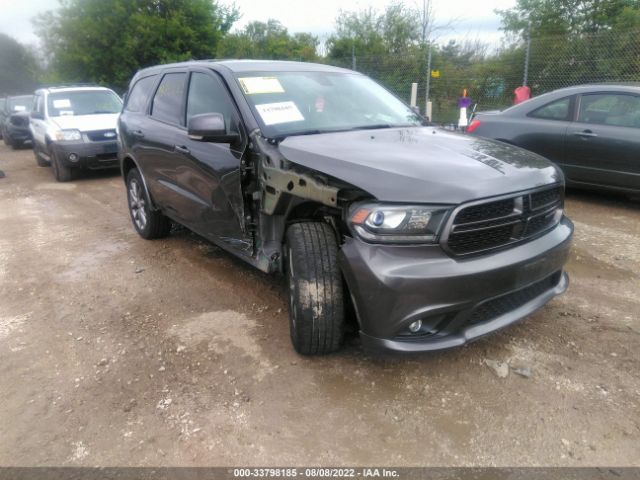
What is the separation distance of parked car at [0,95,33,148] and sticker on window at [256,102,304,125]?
44.9 feet

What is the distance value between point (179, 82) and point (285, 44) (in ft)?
116

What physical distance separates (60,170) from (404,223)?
28.4ft

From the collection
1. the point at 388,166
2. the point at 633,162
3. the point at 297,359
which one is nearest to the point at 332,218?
the point at 388,166

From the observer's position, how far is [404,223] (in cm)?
234

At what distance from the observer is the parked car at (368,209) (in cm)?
235

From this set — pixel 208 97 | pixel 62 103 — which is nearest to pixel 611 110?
pixel 208 97

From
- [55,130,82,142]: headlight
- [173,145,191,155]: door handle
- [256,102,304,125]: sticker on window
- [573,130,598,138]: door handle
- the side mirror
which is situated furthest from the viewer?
[55,130,82,142]: headlight

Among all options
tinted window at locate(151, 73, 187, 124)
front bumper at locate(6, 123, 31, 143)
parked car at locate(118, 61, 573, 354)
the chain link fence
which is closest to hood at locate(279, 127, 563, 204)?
parked car at locate(118, 61, 573, 354)

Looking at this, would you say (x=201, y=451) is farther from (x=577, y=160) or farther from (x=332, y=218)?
(x=577, y=160)

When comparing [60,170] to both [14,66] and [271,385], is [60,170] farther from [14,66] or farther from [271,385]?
[14,66]

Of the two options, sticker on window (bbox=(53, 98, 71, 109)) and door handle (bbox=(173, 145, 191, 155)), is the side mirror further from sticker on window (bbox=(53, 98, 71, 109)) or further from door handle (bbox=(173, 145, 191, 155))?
sticker on window (bbox=(53, 98, 71, 109))

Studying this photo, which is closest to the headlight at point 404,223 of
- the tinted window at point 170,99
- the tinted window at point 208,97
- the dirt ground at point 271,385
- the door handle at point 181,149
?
the dirt ground at point 271,385

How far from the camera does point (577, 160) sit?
5.99 meters

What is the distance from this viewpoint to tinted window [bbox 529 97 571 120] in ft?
20.3
